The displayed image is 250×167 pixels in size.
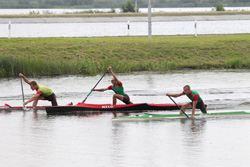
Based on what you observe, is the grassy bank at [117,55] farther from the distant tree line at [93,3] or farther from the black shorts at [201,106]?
the distant tree line at [93,3]

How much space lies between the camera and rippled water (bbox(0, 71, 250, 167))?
13.1 m

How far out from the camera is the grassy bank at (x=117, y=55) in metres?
29.1

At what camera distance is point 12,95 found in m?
22.9

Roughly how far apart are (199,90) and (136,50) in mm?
10013

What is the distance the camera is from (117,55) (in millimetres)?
32250

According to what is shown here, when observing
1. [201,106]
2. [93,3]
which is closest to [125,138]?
[201,106]

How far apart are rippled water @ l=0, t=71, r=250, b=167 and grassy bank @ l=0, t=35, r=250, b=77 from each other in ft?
20.6

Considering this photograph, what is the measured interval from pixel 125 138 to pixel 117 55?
17265mm

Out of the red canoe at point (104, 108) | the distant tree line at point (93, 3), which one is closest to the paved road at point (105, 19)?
the distant tree line at point (93, 3)

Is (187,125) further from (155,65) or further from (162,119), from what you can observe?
(155,65)

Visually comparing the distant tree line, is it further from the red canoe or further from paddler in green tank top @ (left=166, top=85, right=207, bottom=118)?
paddler in green tank top @ (left=166, top=85, right=207, bottom=118)

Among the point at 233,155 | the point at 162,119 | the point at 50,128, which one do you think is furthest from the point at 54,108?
the point at 233,155

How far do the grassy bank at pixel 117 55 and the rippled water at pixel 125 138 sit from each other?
20.6 ft

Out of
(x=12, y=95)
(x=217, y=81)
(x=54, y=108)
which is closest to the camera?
(x=54, y=108)
